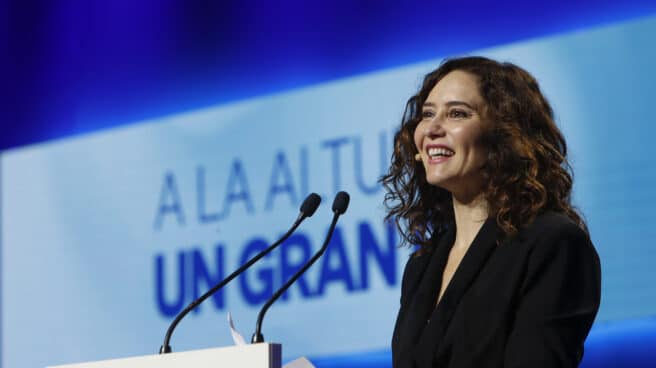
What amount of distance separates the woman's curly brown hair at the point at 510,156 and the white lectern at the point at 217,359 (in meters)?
0.74

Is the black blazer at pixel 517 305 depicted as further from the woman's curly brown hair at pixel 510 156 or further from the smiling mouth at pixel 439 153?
the smiling mouth at pixel 439 153

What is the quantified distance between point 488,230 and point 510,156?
0.56 ft

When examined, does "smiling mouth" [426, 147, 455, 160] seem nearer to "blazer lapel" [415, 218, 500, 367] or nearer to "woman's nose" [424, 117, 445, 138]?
"woman's nose" [424, 117, 445, 138]

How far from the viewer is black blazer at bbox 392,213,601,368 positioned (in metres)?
2.23

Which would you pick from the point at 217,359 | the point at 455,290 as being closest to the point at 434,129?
the point at 455,290

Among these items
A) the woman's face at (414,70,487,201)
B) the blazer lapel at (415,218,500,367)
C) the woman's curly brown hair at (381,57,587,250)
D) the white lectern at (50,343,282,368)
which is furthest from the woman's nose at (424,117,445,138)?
the white lectern at (50,343,282,368)

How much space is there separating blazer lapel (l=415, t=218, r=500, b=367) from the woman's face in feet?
0.41

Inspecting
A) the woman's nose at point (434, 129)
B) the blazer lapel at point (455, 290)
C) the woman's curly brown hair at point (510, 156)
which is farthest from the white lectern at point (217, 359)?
the woman's nose at point (434, 129)

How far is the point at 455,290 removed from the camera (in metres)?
2.42

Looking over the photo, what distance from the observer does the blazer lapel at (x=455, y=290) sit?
7.79ft

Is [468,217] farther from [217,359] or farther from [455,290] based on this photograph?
[217,359]

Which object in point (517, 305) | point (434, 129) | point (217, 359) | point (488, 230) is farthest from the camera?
point (434, 129)

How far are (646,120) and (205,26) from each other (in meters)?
2.45

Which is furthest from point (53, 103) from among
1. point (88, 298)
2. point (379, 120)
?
point (379, 120)
